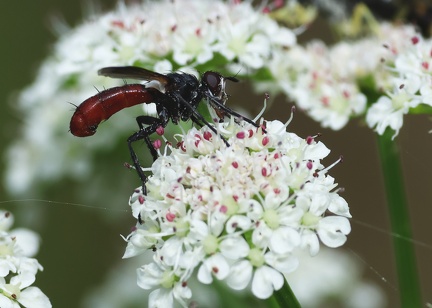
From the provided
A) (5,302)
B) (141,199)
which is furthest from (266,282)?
(5,302)

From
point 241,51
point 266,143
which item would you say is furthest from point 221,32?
point 266,143

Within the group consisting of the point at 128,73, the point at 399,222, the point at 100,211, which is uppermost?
the point at 128,73

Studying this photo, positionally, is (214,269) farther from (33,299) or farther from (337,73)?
(337,73)

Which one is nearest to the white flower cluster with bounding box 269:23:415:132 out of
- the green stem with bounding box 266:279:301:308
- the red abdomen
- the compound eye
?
the compound eye

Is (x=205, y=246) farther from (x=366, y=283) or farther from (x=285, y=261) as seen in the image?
(x=366, y=283)

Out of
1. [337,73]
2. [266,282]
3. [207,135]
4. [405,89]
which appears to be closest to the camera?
[266,282]

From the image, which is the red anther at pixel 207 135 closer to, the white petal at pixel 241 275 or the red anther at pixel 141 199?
the red anther at pixel 141 199

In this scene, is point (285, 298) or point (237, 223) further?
point (285, 298)

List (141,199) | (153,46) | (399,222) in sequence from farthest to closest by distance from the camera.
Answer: (153,46)
(399,222)
(141,199)

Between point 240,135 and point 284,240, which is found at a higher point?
point 240,135
